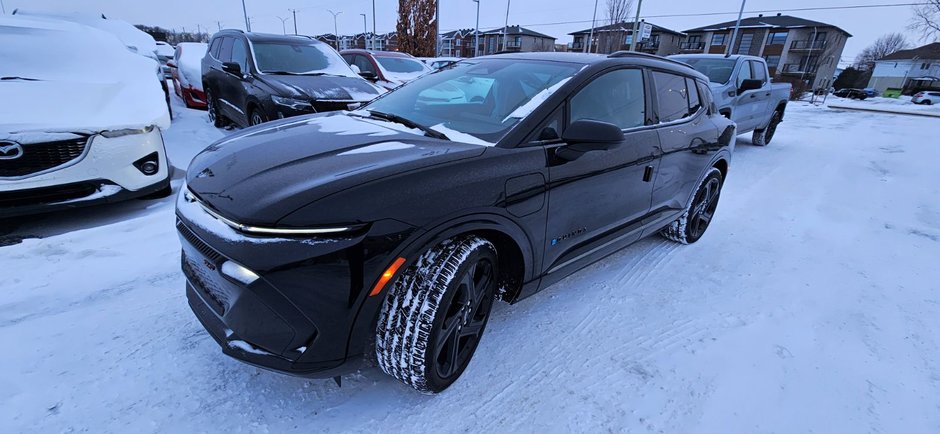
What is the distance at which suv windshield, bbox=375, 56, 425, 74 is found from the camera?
1043cm

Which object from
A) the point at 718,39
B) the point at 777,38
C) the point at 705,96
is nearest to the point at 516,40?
the point at 718,39

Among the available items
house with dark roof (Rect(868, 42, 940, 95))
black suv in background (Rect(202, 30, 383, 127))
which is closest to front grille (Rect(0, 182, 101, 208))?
black suv in background (Rect(202, 30, 383, 127))

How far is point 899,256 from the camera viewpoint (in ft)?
12.9

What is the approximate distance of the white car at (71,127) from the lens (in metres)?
3.00

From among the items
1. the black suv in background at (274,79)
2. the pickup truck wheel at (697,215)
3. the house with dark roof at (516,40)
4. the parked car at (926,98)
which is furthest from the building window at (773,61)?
the black suv in background at (274,79)

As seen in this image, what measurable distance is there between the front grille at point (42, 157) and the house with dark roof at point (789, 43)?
61.6m

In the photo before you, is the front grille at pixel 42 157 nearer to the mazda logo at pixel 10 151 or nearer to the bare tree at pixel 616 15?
the mazda logo at pixel 10 151

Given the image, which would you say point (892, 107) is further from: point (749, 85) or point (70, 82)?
point (70, 82)

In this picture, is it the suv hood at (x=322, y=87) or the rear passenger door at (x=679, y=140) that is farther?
the suv hood at (x=322, y=87)

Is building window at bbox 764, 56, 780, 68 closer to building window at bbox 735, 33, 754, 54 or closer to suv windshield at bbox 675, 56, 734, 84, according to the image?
building window at bbox 735, 33, 754, 54

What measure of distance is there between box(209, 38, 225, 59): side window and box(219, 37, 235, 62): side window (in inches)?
5.3

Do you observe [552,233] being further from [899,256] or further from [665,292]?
[899,256]

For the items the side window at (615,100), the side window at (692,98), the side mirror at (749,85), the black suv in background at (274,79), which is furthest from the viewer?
the side mirror at (749,85)

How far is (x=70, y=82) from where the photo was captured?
3.82m
